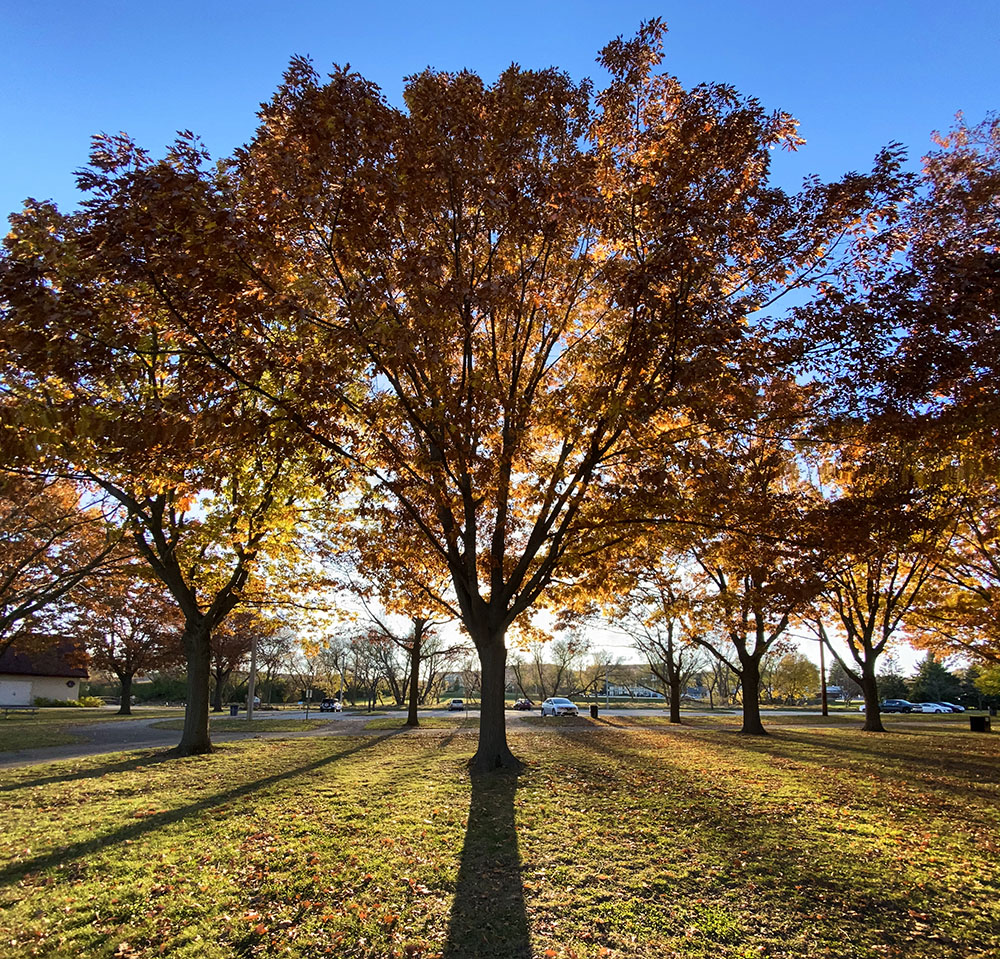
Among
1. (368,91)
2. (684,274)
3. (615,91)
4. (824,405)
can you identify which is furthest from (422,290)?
(824,405)

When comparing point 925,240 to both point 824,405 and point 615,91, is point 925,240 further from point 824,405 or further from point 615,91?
point 615,91

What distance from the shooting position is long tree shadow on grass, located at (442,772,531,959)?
4.19m

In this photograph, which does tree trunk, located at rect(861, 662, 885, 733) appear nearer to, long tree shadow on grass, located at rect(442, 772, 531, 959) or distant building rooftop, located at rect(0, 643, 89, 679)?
long tree shadow on grass, located at rect(442, 772, 531, 959)

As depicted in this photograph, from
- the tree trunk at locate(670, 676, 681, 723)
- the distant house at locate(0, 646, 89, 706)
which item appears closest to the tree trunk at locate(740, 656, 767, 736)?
the tree trunk at locate(670, 676, 681, 723)

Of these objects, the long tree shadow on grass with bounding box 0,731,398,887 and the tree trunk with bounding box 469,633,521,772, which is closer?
the long tree shadow on grass with bounding box 0,731,398,887

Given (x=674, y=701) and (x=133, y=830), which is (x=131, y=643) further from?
(x=133, y=830)

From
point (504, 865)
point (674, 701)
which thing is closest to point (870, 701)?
point (674, 701)

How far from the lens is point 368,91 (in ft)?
22.9

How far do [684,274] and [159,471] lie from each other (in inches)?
260

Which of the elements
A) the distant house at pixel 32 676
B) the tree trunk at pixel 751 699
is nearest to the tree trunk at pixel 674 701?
the tree trunk at pixel 751 699

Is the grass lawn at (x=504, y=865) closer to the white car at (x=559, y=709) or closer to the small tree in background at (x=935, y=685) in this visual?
the white car at (x=559, y=709)

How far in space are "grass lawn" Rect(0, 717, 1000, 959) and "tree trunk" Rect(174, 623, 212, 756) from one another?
163 inches

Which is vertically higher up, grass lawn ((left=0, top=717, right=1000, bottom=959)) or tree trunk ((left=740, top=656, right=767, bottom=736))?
grass lawn ((left=0, top=717, right=1000, bottom=959))

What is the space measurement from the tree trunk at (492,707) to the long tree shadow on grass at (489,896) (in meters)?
3.08
